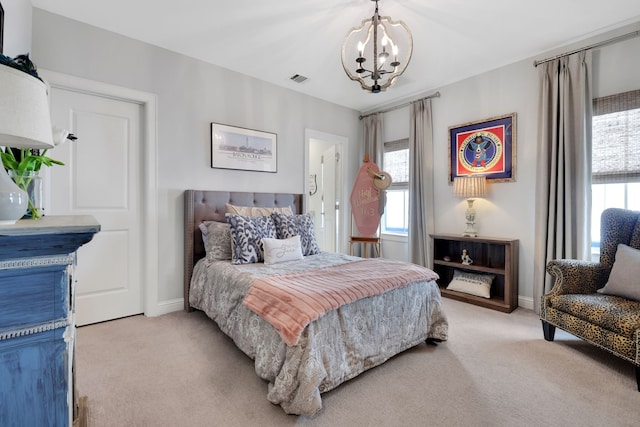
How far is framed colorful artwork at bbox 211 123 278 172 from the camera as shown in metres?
3.27

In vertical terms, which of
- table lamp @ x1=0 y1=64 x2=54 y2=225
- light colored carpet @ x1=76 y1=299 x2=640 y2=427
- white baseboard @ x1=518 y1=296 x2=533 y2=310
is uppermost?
table lamp @ x1=0 y1=64 x2=54 y2=225

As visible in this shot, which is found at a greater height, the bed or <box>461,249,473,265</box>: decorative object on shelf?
<box>461,249,473,265</box>: decorative object on shelf

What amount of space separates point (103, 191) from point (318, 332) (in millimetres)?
2433

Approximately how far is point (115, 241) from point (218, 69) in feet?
6.93

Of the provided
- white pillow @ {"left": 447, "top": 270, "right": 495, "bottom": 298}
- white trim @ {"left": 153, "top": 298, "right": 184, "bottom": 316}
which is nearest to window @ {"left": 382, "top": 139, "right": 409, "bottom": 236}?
white pillow @ {"left": 447, "top": 270, "right": 495, "bottom": 298}

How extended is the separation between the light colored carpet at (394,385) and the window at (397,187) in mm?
2171

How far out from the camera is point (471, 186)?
337 centimetres

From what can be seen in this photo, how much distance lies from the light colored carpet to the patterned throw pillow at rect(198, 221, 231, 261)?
0.69m

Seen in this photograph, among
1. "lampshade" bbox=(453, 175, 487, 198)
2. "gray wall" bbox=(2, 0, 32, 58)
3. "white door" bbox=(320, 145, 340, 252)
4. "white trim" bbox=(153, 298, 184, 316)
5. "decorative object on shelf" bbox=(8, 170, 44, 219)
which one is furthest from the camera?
"white door" bbox=(320, 145, 340, 252)

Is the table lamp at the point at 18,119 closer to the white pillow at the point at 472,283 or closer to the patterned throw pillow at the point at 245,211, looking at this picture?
the patterned throw pillow at the point at 245,211

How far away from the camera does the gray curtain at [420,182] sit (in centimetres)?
391

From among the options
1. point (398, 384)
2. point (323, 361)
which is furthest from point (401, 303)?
point (323, 361)

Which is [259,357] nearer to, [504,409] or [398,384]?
[398,384]

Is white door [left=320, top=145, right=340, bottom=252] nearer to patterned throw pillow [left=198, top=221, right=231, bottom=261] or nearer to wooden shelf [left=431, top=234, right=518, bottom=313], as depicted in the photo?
wooden shelf [left=431, top=234, right=518, bottom=313]
